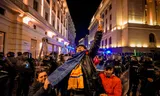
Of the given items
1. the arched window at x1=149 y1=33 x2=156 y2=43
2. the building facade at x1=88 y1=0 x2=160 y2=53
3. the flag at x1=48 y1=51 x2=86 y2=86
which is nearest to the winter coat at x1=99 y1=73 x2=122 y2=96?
the flag at x1=48 y1=51 x2=86 y2=86

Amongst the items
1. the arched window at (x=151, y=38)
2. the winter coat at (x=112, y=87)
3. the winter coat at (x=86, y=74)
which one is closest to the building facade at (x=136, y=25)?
the arched window at (x=151, y=38)

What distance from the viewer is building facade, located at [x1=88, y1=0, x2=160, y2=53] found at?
107ft

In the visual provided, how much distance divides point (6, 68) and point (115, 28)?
32564 mm

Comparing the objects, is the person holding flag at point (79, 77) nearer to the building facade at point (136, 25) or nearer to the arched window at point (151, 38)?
the building facade at point (136, 25)

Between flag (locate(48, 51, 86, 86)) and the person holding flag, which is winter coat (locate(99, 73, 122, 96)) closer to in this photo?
the person holding flag

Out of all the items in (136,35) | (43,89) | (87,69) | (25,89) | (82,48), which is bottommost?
(25,89)

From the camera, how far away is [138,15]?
111 ft

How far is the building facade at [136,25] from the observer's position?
3264 cm

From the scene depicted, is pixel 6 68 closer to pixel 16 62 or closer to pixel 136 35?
pixel 16 62

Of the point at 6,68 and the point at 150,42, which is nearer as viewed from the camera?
the point at 6,68

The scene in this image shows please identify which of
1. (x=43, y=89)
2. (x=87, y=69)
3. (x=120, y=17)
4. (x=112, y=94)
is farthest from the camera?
(x=120, y=17)

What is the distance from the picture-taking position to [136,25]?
32.9 meters

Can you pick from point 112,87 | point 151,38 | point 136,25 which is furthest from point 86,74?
point 151,38

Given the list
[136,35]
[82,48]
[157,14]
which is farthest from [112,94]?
[157,14]
